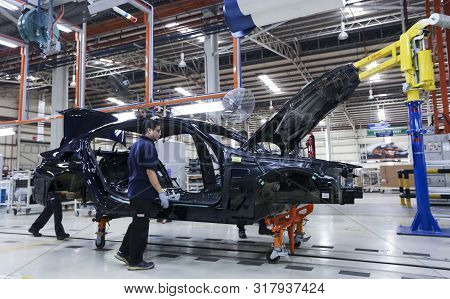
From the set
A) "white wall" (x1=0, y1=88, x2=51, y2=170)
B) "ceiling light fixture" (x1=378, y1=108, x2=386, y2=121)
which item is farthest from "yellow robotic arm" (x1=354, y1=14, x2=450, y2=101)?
"white wall" (x1=0, y1=88, x2=51, y2=170)

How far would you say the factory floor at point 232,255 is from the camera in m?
2.74

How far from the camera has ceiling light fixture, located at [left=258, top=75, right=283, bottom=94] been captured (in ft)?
48.0

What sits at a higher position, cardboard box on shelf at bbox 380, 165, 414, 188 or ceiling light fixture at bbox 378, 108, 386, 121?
ceiling light fixture at bbox 378, 108, 386, 121

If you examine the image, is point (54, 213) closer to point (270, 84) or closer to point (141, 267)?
point (141, 267)

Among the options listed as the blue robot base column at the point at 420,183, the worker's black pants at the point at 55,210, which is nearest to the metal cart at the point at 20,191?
the worker's black pants at the point at 55,210

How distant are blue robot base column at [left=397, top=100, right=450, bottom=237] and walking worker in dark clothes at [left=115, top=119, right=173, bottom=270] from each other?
11.5 ft

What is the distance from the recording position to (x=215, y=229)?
523 cm

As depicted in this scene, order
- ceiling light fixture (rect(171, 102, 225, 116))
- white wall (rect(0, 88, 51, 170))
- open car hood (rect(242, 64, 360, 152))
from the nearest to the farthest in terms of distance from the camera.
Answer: open car hood (rect(242, 64, 360, 152)) < ceiling light fixture (rect(171, 102, 225, 116)) < white wall (rect(0, 88, 51, 170))

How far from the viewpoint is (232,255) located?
3404 millimetres

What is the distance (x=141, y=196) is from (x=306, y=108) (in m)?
2.22

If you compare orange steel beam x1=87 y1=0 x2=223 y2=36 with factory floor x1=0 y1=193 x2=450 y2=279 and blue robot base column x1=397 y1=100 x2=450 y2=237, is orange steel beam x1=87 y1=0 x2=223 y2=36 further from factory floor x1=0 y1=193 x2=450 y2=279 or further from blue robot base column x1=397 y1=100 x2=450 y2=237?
factory floor x1=0 y1=193 x2=450 y2=279

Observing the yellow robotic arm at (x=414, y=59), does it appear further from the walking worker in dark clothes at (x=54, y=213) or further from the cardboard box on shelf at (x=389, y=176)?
the cardboard box on shelf at (x=389, y=176)

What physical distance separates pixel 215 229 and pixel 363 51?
947 centimetres
